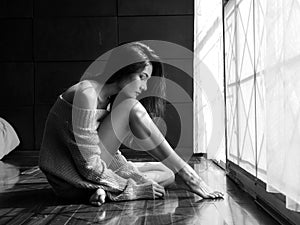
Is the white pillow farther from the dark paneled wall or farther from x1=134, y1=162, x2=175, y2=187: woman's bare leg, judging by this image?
x1=134, y1=162, x2=175, y2=187: woman's bare leg

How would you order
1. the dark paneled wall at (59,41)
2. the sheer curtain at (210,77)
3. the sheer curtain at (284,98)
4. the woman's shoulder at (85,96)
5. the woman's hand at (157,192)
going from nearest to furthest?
the sheer curtain at (284,98) < the woman's shoulder at (85,96) < the woman's hand at (157,192) < the sheer curtain at (210,77) < the dark paneled wall at (59,41)

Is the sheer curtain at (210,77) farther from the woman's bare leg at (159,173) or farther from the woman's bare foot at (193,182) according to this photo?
the woman's bare foot at (193,182)

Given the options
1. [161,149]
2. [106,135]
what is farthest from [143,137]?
[106,135]

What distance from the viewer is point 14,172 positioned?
3246 mm

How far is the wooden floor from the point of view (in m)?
1.62

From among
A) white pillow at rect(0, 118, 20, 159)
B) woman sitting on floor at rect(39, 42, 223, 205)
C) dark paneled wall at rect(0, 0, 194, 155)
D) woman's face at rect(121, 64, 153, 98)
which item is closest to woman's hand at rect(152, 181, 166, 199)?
woman sitting on floor at rect(39, 42, 223, 205)

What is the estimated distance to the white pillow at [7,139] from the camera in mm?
4305

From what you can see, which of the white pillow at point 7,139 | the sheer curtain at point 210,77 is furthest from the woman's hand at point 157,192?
the white pillow at point 7,139

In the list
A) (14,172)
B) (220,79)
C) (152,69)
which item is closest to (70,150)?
(152,69)

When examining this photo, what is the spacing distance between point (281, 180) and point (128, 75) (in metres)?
0.90

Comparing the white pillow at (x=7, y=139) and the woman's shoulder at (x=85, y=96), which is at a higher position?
the woman's shoulder at (x=85, y=96)

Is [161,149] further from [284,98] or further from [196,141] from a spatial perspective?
[196,141]

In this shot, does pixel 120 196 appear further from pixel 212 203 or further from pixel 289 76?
pixel 289 76

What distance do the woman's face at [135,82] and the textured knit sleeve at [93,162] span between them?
6.9 inches
